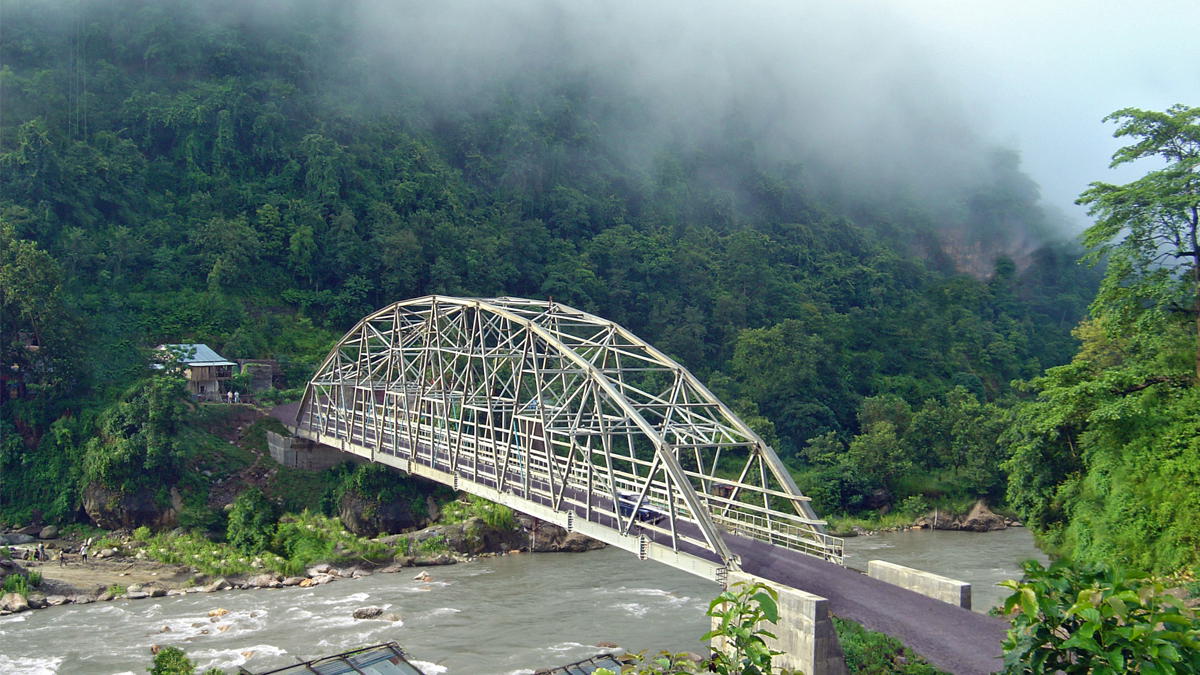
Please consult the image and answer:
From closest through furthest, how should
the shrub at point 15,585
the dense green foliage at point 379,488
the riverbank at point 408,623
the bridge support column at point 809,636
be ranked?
1. the bridge support column at point 809,636
2. the riverbank at point 408,623
3. the shrub at point 15,585
4. the dense green foliage at point 379,488

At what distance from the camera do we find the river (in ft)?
70.9

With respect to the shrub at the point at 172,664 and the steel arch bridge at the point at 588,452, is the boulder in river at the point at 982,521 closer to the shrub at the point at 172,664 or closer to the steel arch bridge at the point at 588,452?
the steel arch bridge at the point at 588,452

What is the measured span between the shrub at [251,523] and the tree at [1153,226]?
28024 mm

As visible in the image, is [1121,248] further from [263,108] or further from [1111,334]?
[263,108]

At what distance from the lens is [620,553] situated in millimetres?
34562

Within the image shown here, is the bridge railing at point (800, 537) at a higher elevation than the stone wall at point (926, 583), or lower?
higher

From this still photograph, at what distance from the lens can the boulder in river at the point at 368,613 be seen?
24844mm

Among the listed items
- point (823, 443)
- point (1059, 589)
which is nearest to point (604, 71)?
point (823, 443)

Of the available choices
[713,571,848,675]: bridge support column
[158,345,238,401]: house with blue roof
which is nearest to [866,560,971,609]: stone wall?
[713,571,848,675]: bridge support column

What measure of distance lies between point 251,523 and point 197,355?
39.5 ft

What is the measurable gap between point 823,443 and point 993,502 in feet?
27.1

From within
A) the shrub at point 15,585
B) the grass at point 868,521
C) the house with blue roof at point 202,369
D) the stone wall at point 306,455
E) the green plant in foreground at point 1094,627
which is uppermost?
the house with blue roof at point 202,369

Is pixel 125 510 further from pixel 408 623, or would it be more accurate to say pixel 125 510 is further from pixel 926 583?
pixel 926 583

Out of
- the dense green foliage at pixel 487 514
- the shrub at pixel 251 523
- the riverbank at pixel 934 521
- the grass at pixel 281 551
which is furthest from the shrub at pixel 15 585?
the riverbank at pixel 934 521
